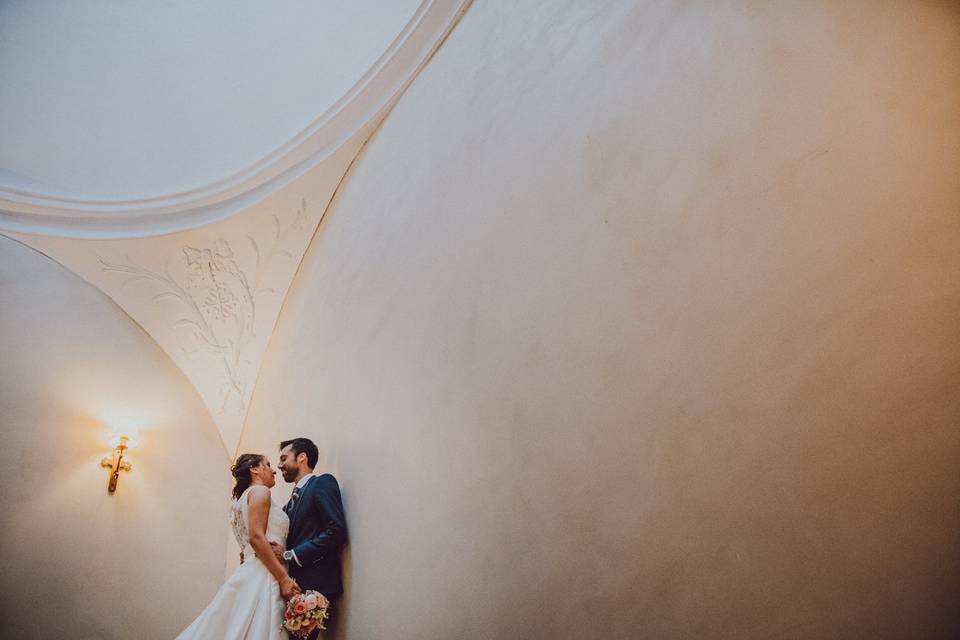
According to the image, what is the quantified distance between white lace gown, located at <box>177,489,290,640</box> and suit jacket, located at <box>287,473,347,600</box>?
0.22 metres

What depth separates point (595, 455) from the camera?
8.21 ft

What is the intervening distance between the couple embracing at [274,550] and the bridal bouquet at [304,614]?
8 centimetres

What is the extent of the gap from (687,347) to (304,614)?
97.7 inches

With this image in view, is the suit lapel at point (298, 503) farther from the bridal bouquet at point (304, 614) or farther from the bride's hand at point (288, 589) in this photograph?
the bridal bouquet at point (304, 614)

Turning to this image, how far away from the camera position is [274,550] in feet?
12.6

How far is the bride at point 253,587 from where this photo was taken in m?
3.42

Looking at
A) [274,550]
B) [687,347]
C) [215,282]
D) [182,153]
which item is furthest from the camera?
[182,153]

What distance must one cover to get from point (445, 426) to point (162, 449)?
4.64 m

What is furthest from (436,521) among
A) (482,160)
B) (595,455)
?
(482,160)

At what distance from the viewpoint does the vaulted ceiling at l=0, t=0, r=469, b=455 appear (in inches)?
257

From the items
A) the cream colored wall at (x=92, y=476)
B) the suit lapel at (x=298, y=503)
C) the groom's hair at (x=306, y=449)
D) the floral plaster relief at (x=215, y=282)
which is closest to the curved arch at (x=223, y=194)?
the floral plaster relief at (x=215, y=282)

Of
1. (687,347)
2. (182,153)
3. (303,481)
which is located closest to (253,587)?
(303,481)

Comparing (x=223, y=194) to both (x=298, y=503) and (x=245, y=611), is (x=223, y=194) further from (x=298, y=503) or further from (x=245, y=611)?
(x=245, y=611)

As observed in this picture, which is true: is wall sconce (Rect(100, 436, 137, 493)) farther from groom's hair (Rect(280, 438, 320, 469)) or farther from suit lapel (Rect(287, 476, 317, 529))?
suit lapel (Rect(287, 476, 317, 529))
